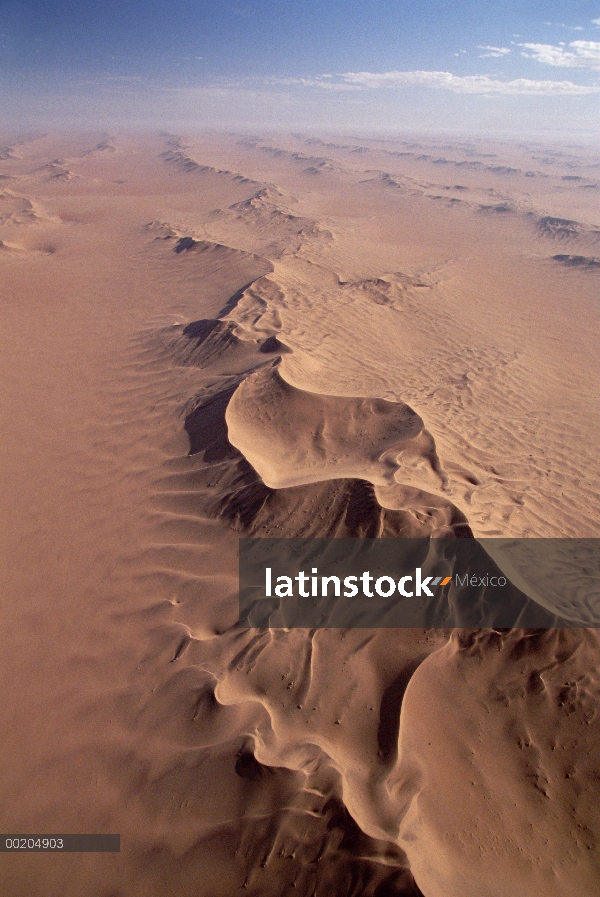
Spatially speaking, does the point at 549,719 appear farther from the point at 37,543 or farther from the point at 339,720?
the point at 37,543

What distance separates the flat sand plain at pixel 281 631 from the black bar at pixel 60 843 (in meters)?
0.06

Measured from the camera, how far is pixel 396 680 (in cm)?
429

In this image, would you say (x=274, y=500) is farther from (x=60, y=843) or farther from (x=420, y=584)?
(x=60, y=843)

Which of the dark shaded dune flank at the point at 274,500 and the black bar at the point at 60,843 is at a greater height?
the dark shaded dune flank at the point at 274,500

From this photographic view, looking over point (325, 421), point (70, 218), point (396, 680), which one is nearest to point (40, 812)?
point (396, 680)

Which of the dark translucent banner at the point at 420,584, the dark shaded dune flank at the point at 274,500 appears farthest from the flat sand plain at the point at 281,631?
the dark translucent banner at the point at 420,584

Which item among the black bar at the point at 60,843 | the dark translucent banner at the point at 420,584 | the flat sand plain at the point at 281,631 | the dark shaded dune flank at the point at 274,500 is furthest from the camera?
the dark shaded dune flank at the point at 274,500

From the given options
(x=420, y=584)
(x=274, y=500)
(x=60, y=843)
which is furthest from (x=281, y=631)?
(x=60, y=843)

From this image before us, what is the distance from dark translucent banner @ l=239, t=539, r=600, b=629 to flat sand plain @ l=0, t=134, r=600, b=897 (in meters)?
0.15

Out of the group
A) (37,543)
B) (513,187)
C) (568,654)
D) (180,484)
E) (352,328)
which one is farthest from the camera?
(513,187)

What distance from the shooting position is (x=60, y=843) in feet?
12.4

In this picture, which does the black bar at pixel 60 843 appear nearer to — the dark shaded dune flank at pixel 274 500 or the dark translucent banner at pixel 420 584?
the dark translucent banner at pixel 420 584

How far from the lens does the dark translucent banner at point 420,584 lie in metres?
4.66

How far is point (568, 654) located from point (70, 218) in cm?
3359
